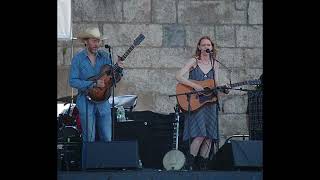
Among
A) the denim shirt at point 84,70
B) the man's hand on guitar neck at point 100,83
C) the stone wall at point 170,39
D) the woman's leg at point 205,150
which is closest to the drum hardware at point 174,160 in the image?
the woman's leg at point 205,150

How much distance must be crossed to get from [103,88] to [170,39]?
7.45 ft

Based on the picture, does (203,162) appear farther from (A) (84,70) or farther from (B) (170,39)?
(B) (170,39)

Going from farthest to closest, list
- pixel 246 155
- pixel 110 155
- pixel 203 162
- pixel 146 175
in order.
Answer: pixel 203 162, pixel 246 155, pixel 110 155, pixel 146 175

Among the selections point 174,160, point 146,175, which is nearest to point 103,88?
point 174,160

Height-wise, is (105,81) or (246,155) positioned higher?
(105,81)

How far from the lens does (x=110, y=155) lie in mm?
7457

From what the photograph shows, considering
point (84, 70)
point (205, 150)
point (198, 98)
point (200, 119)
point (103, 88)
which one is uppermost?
point (84, 70)

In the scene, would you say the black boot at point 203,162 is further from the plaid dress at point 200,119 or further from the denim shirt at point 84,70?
the denim shirt at point 84,70

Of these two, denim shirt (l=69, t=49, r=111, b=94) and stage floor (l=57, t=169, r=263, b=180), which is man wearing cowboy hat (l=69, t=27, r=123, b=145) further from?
stage floor (l=57, t=169, r=263, b=180)

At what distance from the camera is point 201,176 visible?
7266mm

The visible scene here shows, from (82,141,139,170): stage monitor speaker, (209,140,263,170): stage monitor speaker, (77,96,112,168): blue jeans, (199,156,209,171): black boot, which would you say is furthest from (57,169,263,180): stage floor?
Answer: (77,96,112,168): blue jeans

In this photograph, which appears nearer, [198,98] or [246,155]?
[246,155]
